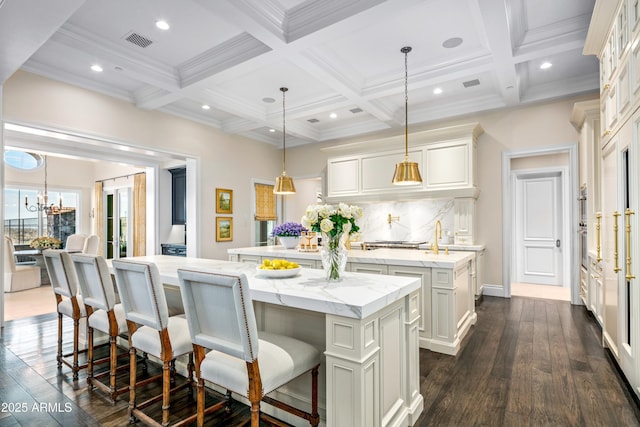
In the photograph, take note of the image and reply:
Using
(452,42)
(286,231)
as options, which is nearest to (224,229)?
(286,231)

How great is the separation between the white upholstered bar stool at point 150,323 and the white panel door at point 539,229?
671cm

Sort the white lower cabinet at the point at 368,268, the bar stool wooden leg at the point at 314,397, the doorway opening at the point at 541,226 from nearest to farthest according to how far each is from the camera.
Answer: the bar stool wooden leg at the point at 314,397, the white lower cabinet at the point at 368,268, the doorway opening at the point at 541,226

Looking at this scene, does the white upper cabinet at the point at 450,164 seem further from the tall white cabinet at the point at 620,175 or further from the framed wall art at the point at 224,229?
the framed wall art at the point at 224,229

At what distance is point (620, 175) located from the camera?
254 cm

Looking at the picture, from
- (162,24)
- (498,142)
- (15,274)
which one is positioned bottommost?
(15,274)

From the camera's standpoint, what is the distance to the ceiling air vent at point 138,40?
3.46 meters

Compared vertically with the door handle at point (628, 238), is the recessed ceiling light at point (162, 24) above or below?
above

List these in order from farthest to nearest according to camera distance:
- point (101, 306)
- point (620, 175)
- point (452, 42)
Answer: point (452, 42) → point (620, 175) → point (101, 306)

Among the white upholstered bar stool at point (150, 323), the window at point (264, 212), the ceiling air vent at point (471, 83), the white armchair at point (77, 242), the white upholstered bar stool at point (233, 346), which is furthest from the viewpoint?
the white armchair at point (77, 242)

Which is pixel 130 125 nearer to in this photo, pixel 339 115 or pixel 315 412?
pixel 339 115

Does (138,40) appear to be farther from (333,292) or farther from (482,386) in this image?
(482,386)

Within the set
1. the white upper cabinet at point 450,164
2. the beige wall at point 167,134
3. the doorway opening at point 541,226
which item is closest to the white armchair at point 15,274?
the beige wall at point 167,134

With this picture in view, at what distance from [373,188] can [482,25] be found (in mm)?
3305

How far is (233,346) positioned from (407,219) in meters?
5.09
